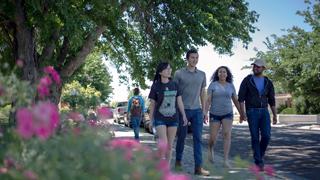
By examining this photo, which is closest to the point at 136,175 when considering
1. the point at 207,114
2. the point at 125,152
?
the point at 125,152

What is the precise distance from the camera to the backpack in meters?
15.4

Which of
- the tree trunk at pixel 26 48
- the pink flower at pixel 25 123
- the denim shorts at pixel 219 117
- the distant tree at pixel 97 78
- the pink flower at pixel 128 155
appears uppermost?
the distant tree at pixel 97 78

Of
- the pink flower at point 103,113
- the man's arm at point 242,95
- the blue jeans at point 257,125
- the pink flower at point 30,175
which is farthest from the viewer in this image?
the man's arm at point 242,95

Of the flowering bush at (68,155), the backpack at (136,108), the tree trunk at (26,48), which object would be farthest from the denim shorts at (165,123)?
the tree trunk at (26,48)

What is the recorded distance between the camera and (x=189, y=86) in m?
8.61

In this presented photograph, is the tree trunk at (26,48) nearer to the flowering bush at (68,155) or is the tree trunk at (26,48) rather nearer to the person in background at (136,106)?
the person in background at (136,106)

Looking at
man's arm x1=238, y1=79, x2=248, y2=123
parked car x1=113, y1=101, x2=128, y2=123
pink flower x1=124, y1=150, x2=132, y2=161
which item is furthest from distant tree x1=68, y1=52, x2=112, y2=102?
pink flower x1=124, y1=150, x2=132, y2=161

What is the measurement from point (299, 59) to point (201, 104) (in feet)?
100

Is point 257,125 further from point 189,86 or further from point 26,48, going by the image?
point 26,48

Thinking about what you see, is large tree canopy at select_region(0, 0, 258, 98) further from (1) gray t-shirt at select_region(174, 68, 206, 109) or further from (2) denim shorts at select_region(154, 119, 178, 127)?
(2) denim shorts at select_region(154, 119, 178, 127)

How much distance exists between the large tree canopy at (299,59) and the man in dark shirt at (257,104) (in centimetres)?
2790

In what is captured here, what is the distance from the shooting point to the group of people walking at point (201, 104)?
795cm

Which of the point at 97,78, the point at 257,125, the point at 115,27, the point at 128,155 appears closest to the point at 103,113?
the point at 128,155

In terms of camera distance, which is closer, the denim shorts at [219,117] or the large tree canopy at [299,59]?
the denim shorts at [219,117]
